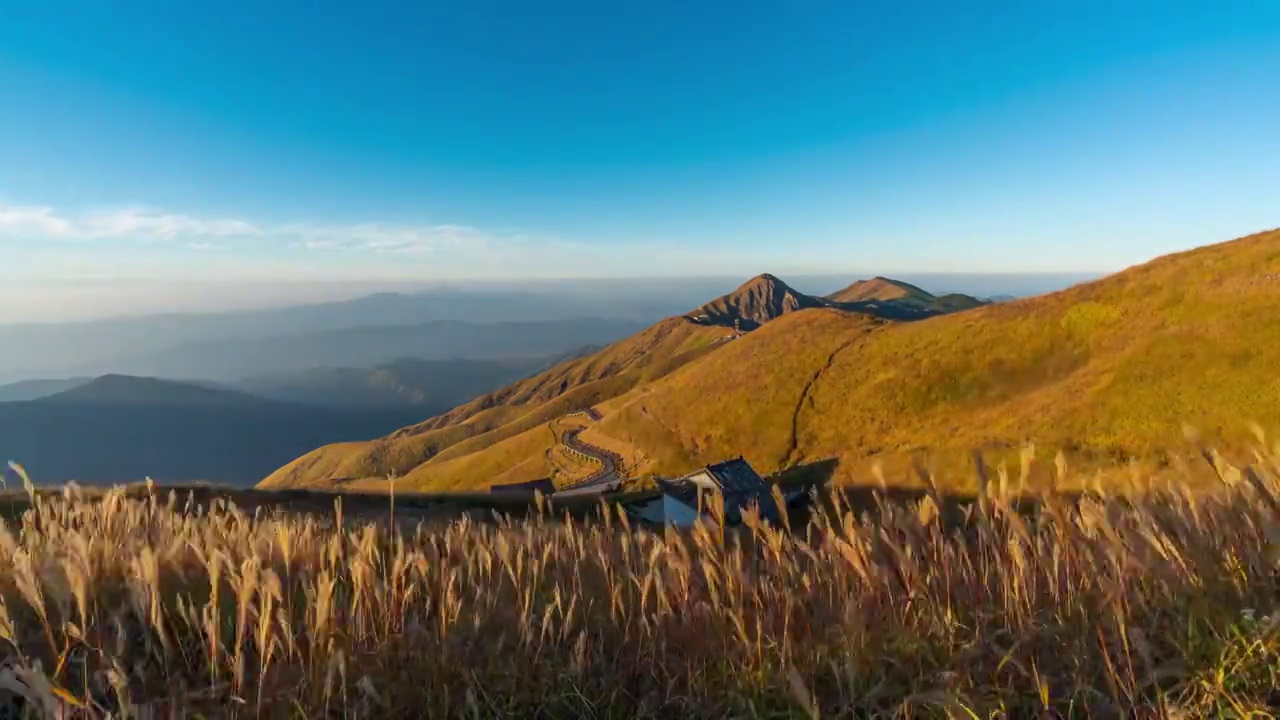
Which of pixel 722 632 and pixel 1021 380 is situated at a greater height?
pixel 722 632

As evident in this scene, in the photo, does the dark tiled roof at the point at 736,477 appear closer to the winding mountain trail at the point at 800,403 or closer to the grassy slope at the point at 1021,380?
the grassy slope at the point at 1021,380

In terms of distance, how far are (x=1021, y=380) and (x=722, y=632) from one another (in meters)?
84.3

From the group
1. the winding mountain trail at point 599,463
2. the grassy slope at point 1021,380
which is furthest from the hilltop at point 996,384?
the winding mountain trail at point 599,463

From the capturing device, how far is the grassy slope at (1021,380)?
4997cm

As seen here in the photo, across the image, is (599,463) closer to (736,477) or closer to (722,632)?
(736,477)

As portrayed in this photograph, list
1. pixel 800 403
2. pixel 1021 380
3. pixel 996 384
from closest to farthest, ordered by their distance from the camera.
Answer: pixel 1021 380 → pixel 996 384 → pixel 800 403

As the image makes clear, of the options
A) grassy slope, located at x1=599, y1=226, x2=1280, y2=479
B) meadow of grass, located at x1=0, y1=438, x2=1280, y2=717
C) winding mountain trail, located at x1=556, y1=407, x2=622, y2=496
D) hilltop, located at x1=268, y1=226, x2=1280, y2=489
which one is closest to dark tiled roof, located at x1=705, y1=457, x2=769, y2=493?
hilltop, located at x1=268, y1=226, x2=1280, y2=489

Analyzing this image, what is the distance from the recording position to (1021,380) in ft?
241

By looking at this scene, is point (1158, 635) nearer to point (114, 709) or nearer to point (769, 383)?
point (114, 709)

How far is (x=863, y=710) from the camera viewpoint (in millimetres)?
2320

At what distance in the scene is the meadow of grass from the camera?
2.18 meters

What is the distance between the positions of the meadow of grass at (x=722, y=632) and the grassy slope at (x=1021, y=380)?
163ft

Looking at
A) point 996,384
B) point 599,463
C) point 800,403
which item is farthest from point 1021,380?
point 599,463

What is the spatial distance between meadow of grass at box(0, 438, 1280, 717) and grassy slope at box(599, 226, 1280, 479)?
4968cm
